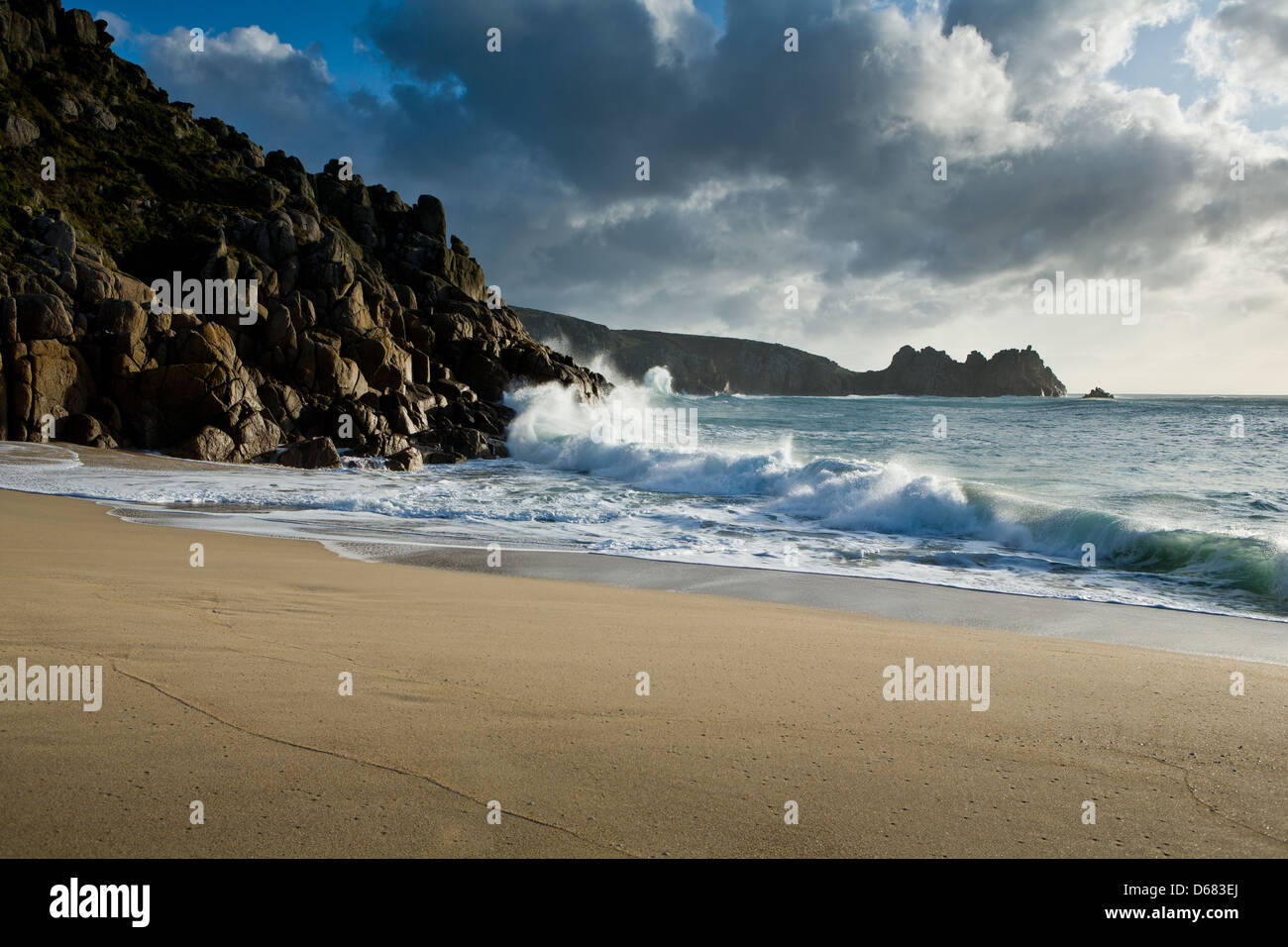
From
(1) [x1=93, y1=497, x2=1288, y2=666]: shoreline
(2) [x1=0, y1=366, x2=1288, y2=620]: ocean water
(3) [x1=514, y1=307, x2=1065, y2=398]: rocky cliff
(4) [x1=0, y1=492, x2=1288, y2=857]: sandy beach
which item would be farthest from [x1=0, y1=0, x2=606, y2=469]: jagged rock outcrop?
(3) [x1=514, y1=307, x2=1065, y2=398]: rocky cliff

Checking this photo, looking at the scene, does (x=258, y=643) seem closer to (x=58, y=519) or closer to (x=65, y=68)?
(x=58, y=519)

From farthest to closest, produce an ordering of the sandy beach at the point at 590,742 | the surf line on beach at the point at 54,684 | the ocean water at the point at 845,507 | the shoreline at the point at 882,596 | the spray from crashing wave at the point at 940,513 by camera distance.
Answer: the ocean water at the point at 845,507 → the spray from crashing wave at the point at 940,513 → the shoreline at the point at 882,596 → the surf line on beach at the point at 54,684 → the sandy beach at the point at 590,742

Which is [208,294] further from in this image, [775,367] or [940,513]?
[775,367]

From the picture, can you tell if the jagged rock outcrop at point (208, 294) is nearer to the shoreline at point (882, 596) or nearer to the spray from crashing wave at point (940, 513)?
the spray from crashing wave at point (940, 513)

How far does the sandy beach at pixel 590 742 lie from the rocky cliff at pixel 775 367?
138791mm

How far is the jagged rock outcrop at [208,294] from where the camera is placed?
23094mm

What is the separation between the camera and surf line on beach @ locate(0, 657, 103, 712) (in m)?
3.20

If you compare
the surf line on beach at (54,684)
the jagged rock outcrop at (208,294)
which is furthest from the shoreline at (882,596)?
the jagged rock outcrop at (208,294)

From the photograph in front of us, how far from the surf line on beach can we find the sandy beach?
67mm

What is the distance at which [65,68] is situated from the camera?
154 feet

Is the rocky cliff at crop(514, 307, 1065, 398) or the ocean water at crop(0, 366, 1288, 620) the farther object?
the rocky cliff at crop(514, 307, 1065, 398)

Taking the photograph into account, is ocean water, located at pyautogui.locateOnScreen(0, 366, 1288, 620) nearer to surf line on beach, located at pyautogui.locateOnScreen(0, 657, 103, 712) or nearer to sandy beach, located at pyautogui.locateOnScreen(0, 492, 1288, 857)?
sandy beach, located at pyautogui.locateOnScreen(0, 492, 1288, 857)

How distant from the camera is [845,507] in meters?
15.0

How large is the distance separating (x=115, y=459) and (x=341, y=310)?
1414 cm
